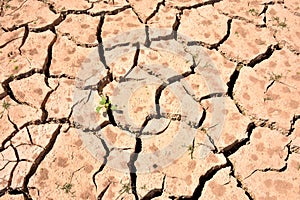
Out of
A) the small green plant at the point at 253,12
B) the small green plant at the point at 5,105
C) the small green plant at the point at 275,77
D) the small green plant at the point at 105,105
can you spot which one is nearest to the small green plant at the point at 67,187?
the small green plant at the point at 105,105

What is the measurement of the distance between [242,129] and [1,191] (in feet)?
5.46

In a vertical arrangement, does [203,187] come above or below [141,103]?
below

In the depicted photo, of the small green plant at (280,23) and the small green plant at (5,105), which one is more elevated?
the small green plant at (280,23)

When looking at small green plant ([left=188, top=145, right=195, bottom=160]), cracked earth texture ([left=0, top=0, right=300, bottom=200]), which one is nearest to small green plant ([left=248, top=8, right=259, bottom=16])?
cracked earth texture ([left=0, top=0, right=300, bottom=200])

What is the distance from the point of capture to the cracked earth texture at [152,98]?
2.57 m

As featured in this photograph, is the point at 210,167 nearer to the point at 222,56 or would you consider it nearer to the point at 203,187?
the point at 203,187

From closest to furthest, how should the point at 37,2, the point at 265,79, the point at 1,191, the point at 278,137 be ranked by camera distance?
1. the point at 1,191
2. the point at 278,137
3. the point at 265,79
4. the point at 37,2

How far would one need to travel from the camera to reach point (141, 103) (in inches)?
117

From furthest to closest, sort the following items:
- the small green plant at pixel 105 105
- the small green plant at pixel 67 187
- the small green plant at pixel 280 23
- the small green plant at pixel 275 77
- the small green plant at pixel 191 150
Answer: the small green plant at pixel 280 23 < the small green plant at pixel 275 77 < the small green plant at pixel 105 105 < the small green plant at pixel 191 150 < the small green plant at pixel 67 187

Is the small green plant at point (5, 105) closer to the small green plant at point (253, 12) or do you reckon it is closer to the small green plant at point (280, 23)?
the small green plant at point (253, 12)

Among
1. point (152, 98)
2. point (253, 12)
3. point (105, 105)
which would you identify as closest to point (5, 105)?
point (105, 105)

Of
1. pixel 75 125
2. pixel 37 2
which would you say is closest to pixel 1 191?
pixel 75 125

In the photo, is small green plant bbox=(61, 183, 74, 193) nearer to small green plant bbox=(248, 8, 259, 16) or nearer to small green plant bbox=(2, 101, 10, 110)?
small green plant bbox=(2, 101, 10, 110)

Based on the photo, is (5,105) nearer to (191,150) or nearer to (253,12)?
(191,150)
